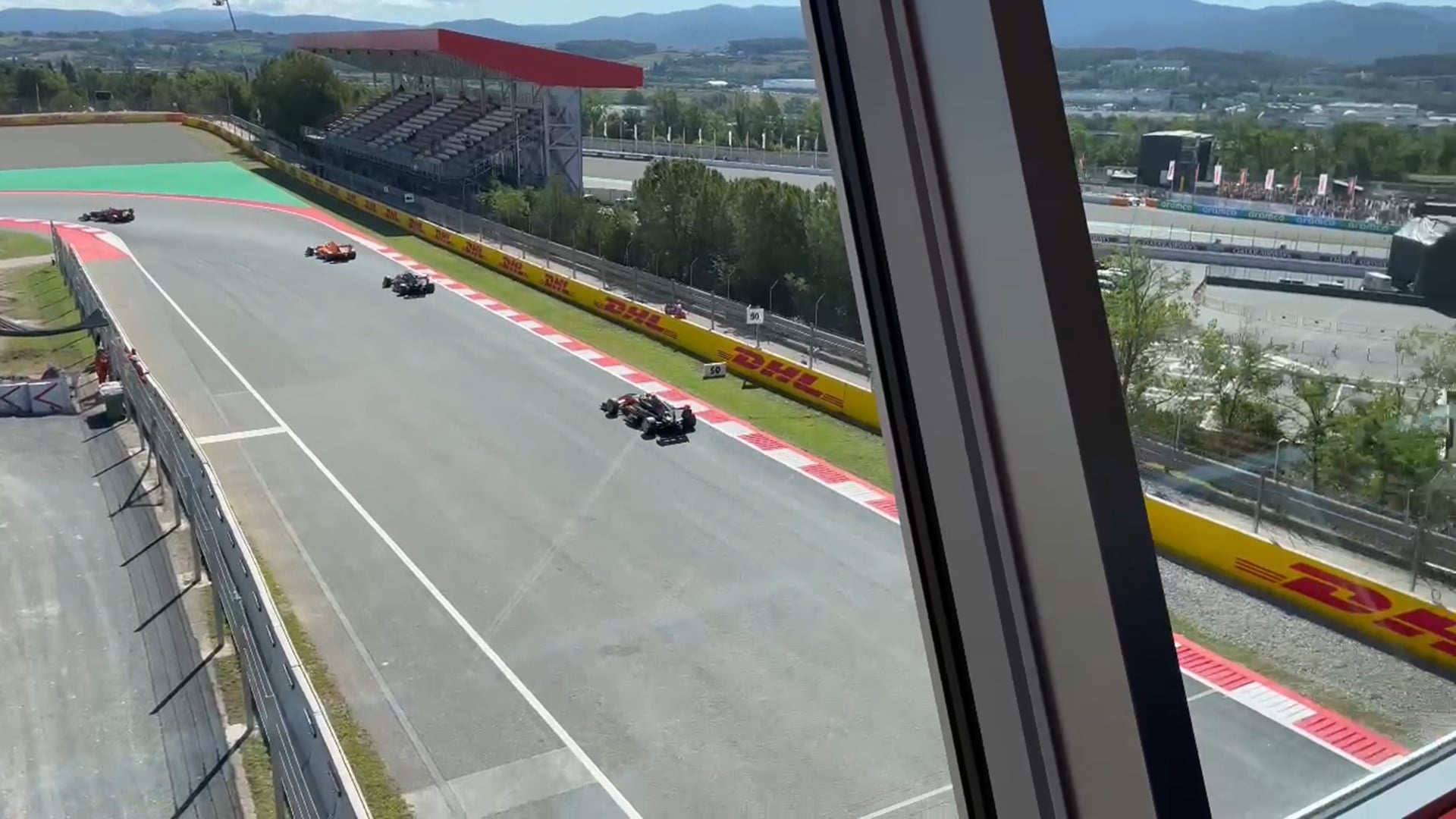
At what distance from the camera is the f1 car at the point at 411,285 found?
388 inches

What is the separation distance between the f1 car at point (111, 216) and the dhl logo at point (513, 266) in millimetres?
A: 5666

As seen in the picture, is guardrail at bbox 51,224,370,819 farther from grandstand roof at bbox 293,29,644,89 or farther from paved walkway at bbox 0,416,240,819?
grandstand roof at bbox 293,29,644,89

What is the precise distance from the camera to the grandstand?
12.1 metres

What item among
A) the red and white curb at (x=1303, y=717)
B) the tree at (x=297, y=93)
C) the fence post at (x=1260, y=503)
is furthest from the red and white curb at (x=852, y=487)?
the tree at (x=297, y=93)

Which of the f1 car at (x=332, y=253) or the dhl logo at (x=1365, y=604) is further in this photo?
the f1 car at (x=332, y=253)

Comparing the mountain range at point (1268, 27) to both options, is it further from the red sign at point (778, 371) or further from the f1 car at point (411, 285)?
the f1 car at point (411, 285)

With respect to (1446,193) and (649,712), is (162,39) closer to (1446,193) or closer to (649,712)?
(1446,193)

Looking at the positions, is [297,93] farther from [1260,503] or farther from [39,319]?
[1260,503]

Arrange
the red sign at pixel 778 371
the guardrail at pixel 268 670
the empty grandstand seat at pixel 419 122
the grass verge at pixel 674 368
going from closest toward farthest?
the guardrail at pixel 268 670 < the grass verge at pixel 674 368 < the red sign at pixel 778 371 < the empty grandstand seat at pixel 419 122

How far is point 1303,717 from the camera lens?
3.34 feet

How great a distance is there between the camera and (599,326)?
29.5 ft

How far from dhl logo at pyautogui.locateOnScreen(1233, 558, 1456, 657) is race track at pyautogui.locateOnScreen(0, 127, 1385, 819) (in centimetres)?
13

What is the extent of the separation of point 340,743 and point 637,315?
5.82 metres

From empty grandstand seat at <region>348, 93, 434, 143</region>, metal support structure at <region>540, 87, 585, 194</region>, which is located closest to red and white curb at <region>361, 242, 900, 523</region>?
metal support structure at <region>540, 87, 585, 194</region>
